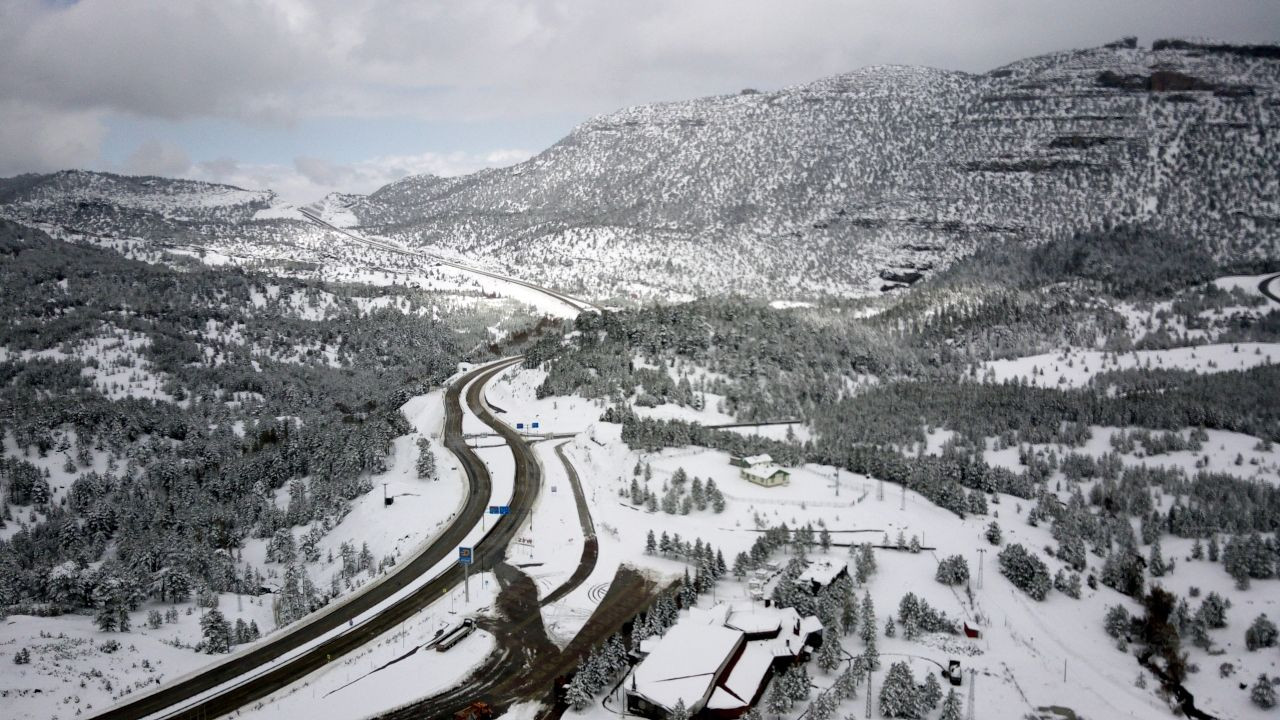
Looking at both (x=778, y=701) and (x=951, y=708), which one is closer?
(x=951, y=708)

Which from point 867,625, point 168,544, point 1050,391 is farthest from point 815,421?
point 168,544

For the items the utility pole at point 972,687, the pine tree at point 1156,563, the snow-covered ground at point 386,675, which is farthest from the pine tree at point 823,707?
the pine tree at point 1156,563

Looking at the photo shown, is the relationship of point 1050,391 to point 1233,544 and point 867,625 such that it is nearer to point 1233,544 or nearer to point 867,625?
point 1233,544

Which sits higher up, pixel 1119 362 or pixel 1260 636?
pixel 1119 362

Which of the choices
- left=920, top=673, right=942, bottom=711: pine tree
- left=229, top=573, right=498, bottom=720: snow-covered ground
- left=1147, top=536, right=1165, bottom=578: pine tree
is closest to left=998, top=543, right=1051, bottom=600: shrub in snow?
left=1147, top=536, right=1165, bottom=578: pine tree

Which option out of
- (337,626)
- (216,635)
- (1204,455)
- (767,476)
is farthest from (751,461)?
(1204,455)

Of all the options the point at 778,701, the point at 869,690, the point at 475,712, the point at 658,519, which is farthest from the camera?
the point at 658,519

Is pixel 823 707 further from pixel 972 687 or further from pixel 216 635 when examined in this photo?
pixel 216 635
